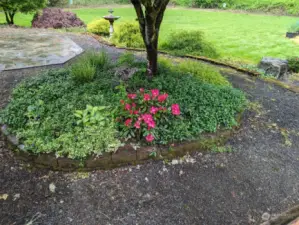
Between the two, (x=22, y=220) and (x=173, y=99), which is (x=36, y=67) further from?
(x=22, y=220)

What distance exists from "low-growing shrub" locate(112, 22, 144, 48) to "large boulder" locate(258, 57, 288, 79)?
10.2 feet

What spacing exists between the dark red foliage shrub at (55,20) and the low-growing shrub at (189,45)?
16.0 feet

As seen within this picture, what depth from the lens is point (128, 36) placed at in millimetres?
6816

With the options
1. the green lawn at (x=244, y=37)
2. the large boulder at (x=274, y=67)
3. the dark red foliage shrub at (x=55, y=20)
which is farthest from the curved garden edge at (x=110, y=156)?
the dark red foliage shrub at (x=55, y=20)

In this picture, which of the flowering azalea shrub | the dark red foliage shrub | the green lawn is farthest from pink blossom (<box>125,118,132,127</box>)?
the dark red foliage shrub

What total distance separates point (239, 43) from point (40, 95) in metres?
6.47

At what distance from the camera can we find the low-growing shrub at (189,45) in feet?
19.4

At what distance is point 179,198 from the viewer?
214 centimetres

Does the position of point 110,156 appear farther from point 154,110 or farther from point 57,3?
point 57,3

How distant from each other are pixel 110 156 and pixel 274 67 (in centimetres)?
394

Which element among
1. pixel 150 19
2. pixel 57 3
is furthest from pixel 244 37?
pixel 57 3

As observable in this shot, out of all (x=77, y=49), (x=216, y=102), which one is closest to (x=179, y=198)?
(x=216, y=102)

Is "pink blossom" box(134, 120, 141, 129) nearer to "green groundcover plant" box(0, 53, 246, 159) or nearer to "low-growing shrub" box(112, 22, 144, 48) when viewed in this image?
"green groundcover plant" box(0, 53, 246, 159)

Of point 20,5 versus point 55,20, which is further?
point 55,20
